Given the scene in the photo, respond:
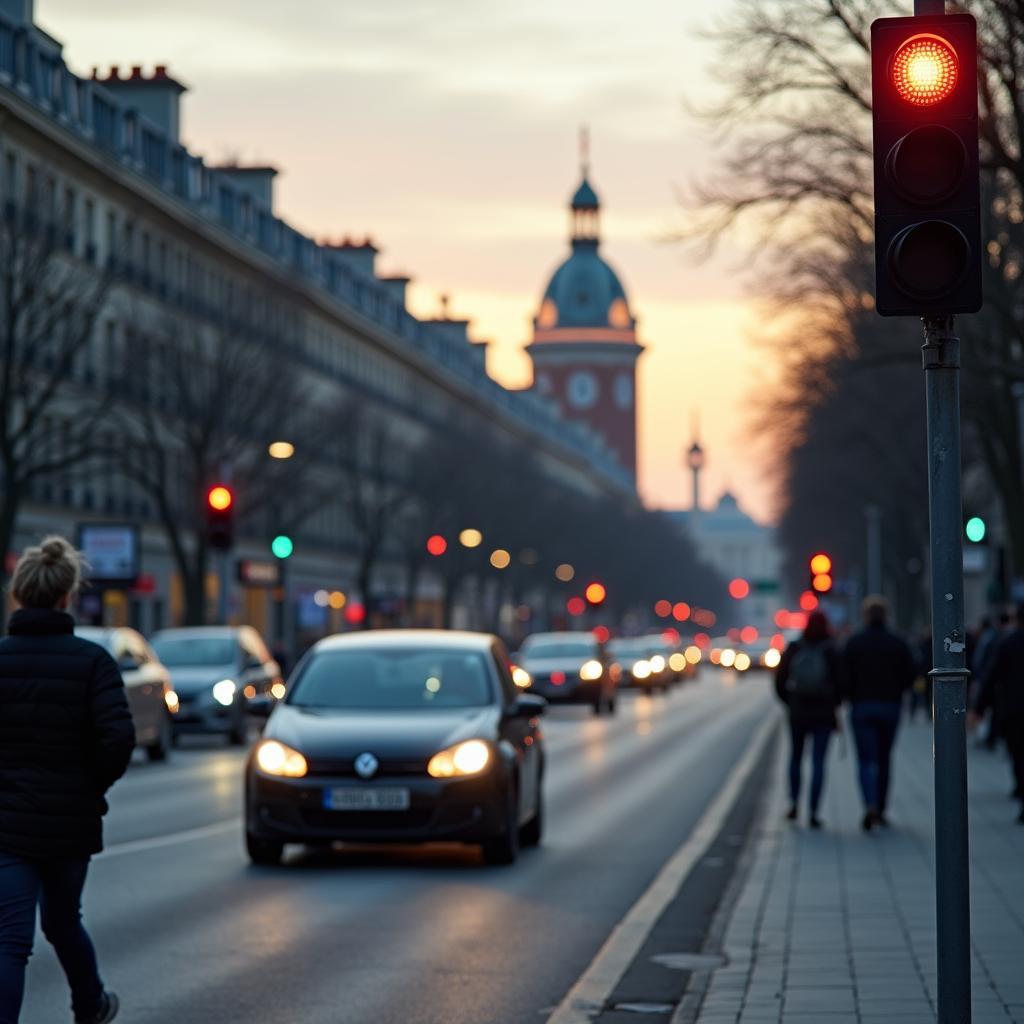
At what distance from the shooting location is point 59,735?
7.60m

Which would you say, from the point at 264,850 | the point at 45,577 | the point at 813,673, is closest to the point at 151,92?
the point at 813,673

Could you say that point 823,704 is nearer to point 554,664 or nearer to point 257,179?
point 554,664

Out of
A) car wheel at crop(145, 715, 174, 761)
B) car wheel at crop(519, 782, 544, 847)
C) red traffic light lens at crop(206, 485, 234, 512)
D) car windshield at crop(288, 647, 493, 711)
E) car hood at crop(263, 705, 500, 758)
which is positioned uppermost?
red traffic light lens at crop(206, 485, 234, 512)

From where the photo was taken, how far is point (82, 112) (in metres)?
64.1

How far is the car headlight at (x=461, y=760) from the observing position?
16141 mm

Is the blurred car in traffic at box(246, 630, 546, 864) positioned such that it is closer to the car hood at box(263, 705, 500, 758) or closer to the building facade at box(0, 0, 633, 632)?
the car hood at box(263, 705, 500, 758)

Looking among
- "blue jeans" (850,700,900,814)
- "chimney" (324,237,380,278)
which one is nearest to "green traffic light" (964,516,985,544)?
"blue jeans" (850,700,900,814)

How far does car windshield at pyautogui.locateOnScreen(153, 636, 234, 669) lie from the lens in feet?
127

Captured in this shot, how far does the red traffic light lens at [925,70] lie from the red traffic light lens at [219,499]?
28421mm

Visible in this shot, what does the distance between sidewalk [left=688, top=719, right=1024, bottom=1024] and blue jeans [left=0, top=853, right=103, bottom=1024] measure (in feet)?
8.22

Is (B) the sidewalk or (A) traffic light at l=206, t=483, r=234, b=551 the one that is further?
(A) traffic light at l=206, t=483, r=234, b=551

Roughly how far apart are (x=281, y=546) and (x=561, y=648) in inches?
608

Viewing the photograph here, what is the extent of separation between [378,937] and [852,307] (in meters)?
35.0

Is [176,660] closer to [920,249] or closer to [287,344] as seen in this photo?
[287,344]
